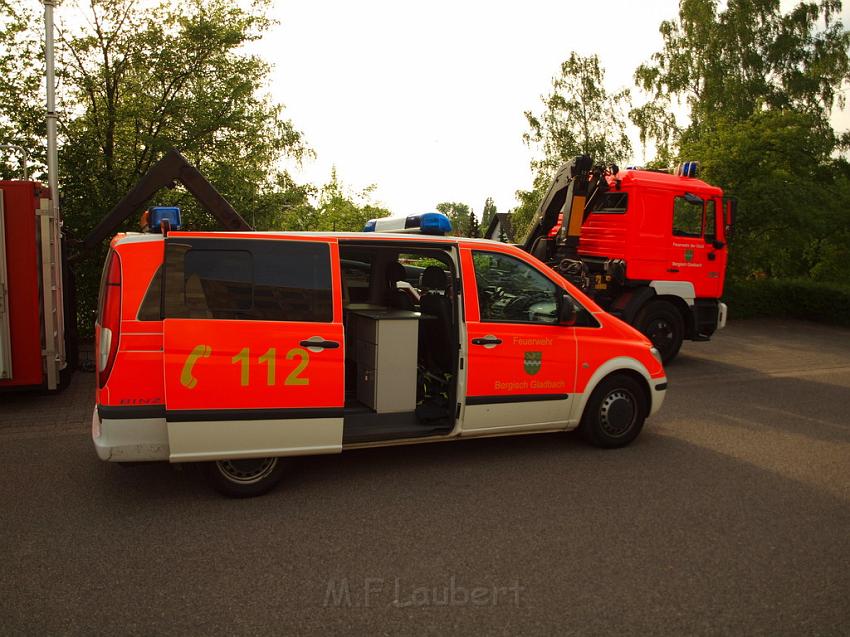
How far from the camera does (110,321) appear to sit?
14.3 ft

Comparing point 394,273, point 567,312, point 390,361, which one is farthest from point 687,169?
point 390,361

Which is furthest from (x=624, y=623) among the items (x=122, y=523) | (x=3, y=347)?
(x=3, y=347)

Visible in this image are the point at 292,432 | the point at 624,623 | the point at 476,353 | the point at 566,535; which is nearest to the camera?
the point at 624,623

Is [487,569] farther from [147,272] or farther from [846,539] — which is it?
[147,272]

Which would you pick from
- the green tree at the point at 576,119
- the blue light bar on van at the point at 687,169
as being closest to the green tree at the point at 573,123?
the green tree at the point at 576,119

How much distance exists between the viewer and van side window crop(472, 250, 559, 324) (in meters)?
5.32

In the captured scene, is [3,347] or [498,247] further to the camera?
[3,347]

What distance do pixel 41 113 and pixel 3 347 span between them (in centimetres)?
553

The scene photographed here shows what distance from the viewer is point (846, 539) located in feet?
13.9

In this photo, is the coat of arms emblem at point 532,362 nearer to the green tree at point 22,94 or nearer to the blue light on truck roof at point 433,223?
the blue light on truck roof at point 433,223

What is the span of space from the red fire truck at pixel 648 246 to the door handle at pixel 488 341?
5.14 m

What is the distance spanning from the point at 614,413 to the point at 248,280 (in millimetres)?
3370

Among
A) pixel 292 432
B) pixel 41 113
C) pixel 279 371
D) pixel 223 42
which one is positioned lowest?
pixel 292 432

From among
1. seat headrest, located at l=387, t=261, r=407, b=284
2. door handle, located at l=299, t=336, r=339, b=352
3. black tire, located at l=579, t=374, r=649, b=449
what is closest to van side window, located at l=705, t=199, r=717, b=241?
black tire, located at l=579, t=374, r=649, b=449
